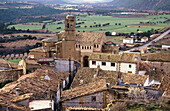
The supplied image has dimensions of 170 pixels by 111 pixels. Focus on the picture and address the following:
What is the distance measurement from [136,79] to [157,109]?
1264cm

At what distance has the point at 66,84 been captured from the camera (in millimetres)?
25719

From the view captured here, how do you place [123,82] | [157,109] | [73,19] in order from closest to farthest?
[157,109] < [123,82] < [73,19]

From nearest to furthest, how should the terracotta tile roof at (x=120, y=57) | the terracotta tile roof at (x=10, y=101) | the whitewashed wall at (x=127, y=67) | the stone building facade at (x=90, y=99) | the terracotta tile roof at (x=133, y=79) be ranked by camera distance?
the terracotta tile roof at (x=10, y=101) → the stone building facade at (x=90, y=99) → the terracotta tile roof at (x=133, y=79) → the whitewashed wall at (x=127, y=67) → the terracotta tile roof at (x=120, y=57)

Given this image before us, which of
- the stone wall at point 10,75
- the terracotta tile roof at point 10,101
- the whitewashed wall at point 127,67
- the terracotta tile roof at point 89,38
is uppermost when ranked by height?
the terracotta tile roof at point 89,38

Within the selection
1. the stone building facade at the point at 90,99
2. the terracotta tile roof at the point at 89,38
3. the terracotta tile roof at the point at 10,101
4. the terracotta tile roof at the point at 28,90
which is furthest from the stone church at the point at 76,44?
the stone building facade at the point at 90,99

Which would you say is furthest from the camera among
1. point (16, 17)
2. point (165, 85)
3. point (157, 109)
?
point (16, 17)

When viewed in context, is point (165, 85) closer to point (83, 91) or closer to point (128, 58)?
point (83, 91)

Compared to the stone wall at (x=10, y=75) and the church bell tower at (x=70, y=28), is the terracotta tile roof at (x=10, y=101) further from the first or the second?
the church bell tower at (x=70, y=28)

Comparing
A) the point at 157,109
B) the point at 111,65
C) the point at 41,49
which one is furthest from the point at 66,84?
the point at 41,49

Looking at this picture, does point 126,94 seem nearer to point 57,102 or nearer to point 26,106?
point 57,102

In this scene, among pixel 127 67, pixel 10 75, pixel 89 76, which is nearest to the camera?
pixel 89 76

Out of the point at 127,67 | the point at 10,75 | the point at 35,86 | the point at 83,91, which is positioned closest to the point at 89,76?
the point at 127,67

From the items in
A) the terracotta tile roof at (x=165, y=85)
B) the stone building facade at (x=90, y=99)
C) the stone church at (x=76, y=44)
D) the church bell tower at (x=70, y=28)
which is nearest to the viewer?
the stone building facade at (x=90, y=99)

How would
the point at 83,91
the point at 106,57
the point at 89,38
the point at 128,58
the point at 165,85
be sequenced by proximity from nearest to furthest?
the point at 83,91 < the point at 165,85 < the point at 128,58 < the point at 106,57 < the point at 89,38
